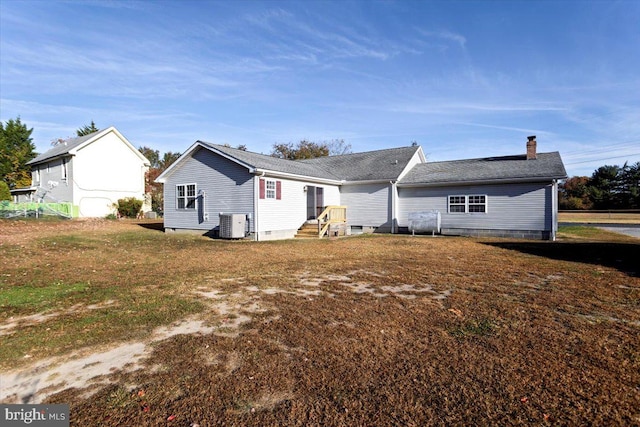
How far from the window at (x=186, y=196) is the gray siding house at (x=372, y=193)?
0.05 m

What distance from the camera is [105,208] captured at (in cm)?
2628

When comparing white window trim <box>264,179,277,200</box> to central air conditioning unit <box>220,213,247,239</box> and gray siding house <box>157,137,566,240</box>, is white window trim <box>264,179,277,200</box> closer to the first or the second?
gray siding house <box>157,137,566,240</box>

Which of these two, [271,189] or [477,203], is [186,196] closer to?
[271,189]


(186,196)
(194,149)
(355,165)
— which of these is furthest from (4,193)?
(355,165)

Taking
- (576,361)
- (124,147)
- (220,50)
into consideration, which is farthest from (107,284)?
(124,147)

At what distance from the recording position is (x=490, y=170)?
679 inches

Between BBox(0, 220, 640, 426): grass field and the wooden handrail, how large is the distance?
8.46 metres

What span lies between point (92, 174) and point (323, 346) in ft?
94.0

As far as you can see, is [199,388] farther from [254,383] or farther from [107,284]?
[107,284]

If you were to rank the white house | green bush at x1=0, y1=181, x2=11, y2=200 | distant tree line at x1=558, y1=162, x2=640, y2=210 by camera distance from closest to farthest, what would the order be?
1. the white house
2. green bush at x1=0, y1=181, x2=11, y2=200
3. distant tree line at x1=558, y1=162, x2=640, y2=210

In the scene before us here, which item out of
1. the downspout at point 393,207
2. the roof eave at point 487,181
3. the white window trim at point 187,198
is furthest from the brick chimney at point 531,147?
the white window trim at point 187,198

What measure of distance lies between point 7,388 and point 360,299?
169 inches

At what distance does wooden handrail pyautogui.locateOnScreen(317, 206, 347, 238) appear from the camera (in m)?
16.1

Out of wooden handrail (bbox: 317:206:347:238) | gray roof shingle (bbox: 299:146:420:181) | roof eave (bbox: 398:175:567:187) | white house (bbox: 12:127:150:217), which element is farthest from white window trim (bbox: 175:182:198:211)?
white house (bbox: 12:127:150:217)
